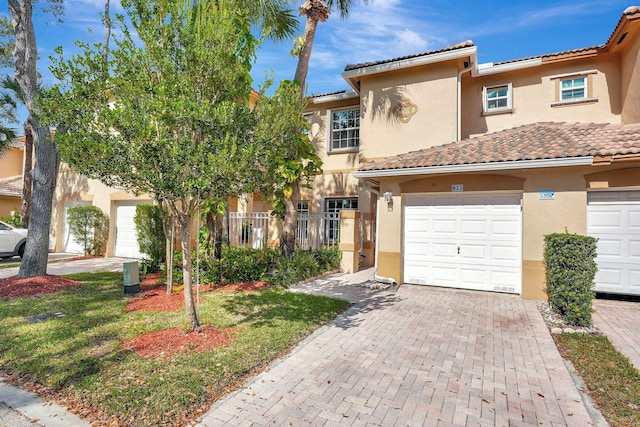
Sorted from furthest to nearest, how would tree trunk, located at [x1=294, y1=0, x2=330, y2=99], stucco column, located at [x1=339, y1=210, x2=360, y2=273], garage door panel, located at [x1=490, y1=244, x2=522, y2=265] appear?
stucco column, located at [x1=339, y1=210, x2=360, y2=273]
tree trunk, located at [x1=294, y1=0, x2=330, y2=99]
garage door panel, located at [x1=490, y1=244, x2=522, y2=265]

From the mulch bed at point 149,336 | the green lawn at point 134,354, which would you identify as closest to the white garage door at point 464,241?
the green lawn at point 134,354

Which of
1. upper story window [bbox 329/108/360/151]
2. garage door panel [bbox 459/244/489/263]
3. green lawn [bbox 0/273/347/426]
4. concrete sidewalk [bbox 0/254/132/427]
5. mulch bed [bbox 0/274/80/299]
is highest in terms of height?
upper story window [bbox 329/108/360/151]

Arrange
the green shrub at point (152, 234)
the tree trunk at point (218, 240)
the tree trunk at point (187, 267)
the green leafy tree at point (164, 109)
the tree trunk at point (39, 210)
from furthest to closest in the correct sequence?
the green shrub at point (152, 234) < the tree trunk at point (218, 240) < the tree trunk at point (39, 210) < the tree trunk at point (187, 267) < the green leafy tree at point (164, 109)

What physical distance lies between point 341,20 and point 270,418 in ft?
45.6

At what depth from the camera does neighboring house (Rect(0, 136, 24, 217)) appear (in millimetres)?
20859

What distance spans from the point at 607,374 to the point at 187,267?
635cm

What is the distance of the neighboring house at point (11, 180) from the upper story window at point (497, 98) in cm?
2577

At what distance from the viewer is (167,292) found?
8.45 m

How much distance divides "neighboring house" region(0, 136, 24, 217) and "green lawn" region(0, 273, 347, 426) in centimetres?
1840

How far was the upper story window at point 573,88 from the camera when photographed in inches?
468

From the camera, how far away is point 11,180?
24500mm

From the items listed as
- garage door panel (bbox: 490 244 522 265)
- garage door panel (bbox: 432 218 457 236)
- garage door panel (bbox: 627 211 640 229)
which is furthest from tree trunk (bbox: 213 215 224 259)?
garage door panel (bbox: 627 211 640 229)

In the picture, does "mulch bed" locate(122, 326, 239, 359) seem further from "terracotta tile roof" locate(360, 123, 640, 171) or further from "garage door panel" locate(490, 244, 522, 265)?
"garage door panel" locate(490, 244, 522, 265)

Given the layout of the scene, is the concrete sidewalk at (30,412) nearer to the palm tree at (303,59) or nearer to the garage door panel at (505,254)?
the palm tree at (303,59)
